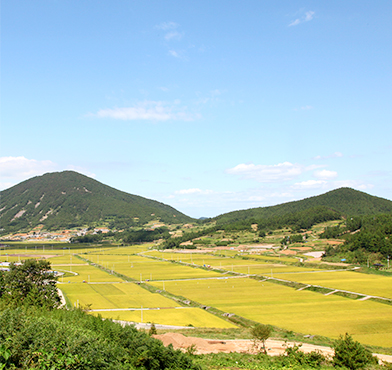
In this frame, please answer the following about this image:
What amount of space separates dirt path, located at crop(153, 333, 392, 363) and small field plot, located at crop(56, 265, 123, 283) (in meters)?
59.7

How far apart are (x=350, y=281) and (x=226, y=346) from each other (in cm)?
5817

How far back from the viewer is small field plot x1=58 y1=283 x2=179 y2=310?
203 feet

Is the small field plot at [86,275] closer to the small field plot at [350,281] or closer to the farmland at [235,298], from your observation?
the farmland at [235,298]

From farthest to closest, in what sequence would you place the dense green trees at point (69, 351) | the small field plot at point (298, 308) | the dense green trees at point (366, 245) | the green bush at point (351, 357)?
1. the dense green trees at point (366, 245)
2. the small field plot at point (298, 308)
3. the green bush at point (351, 357)
4. the dense green trees at point (69, 351)

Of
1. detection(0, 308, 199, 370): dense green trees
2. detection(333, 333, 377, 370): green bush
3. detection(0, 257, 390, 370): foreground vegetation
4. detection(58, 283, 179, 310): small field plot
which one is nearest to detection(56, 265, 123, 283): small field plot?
detection(58, 283, 179, 310): small field plot

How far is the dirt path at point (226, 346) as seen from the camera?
3438 centimetres

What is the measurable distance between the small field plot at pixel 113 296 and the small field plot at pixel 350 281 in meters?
38.5

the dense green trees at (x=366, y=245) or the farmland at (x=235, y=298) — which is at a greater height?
the dense green trees at (x=366, y=245)

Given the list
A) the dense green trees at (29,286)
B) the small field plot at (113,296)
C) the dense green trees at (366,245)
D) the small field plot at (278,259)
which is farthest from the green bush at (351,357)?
the small field plot at (278,259)

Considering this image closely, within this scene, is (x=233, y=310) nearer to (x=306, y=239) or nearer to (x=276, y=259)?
(x=276, y=259)

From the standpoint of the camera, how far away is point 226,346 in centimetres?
3653

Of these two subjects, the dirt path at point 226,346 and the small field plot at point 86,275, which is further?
the small field plot at point 86,275

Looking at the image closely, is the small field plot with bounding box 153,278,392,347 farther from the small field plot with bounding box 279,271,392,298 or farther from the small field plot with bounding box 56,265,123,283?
the small field plot with bounding box 56,265,123,283

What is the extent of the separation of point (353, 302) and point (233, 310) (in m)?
23.4
